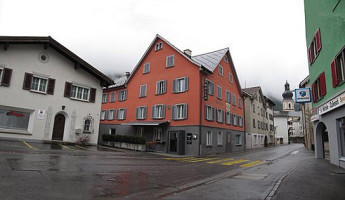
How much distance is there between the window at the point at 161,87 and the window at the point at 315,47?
14.9 metres

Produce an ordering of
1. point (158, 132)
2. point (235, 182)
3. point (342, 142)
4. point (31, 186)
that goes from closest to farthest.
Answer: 1. point (31, 186)
2. point (235, 182)
3. point (342, 142)
4. point (158, 132)

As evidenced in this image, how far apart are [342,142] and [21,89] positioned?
22823mm

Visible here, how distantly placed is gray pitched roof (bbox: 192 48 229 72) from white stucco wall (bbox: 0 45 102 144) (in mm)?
12990

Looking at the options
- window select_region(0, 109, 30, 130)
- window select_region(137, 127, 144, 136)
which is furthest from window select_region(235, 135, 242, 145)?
window select_region(0, 109, 30, 130)

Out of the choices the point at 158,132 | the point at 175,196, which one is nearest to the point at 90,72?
the point at 158,132

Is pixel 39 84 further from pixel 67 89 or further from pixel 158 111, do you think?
pixel 158 111

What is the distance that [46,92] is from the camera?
20.0m

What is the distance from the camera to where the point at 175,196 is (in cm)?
657

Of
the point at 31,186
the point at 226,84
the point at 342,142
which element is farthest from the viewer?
the point at 226,84

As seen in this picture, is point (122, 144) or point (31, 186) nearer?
point (31, 186)

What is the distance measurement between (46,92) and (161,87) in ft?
40.9

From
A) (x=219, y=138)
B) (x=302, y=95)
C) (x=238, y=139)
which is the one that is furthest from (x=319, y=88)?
(x=238, y=139)

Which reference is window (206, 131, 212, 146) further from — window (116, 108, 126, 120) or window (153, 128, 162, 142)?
window (116, 108, 126, 120)

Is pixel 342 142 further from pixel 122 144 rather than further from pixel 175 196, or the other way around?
pixel 122 144
